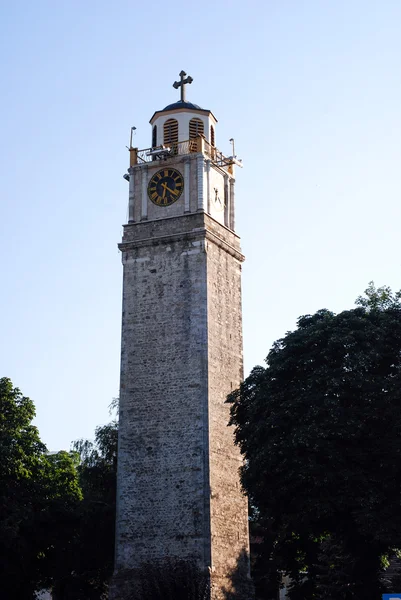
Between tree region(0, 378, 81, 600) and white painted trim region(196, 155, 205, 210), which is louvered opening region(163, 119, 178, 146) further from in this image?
tree region(0, 378, 81, 600)

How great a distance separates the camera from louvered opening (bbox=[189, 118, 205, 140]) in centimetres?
3966

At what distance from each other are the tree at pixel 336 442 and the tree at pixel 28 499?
9262 mm

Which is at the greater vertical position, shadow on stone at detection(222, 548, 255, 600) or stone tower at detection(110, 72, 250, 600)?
stone tower at detection(110, 72, 250, 600)

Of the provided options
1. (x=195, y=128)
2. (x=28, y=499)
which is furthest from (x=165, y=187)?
(x=28, y=499)

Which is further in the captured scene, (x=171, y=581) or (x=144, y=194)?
(x=144, y=194)

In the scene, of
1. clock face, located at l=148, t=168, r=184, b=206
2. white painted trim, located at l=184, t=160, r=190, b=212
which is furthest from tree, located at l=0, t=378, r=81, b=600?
white painted trim, located at l=184, t=160, r=190, b=212

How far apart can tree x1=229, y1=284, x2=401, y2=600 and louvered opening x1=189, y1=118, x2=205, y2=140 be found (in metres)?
10.7

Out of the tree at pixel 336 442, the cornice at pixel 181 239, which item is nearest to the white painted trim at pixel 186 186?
the cornice at pixel 181 239

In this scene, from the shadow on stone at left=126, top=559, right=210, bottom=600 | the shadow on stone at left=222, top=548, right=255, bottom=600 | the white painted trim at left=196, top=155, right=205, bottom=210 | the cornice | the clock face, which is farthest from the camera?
the clock face

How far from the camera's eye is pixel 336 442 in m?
30.1

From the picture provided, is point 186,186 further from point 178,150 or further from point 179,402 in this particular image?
point 179,402

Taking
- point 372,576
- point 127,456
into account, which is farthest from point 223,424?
point 372,576

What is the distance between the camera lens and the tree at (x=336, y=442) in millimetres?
29281

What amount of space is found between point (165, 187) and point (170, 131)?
2.82 meters
